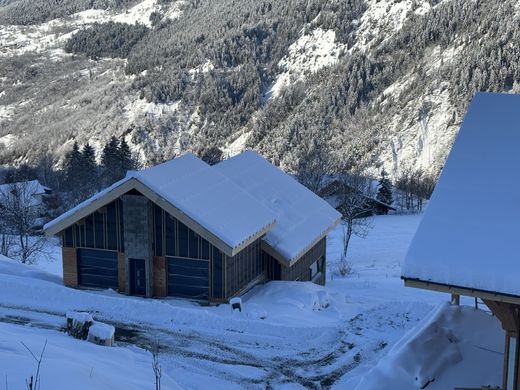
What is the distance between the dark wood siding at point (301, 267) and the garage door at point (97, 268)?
224 inches

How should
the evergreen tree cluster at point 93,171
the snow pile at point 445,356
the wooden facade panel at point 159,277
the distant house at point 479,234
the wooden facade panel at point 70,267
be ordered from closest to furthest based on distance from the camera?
the distant house at point 479,234 < the snow pile at point 445,356 < the wooden facade panel at point 159,277 < the wooden facade panel at point 70,267 < the evergreen tree cluster at point 93,171

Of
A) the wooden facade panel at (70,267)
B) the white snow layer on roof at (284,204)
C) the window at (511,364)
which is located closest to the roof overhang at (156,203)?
the wooden facade panel at (70,267)

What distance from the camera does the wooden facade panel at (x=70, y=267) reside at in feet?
79.2

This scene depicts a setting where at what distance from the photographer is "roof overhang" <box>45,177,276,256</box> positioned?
70.9 ft

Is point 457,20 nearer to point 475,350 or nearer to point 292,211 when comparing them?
point 292,211

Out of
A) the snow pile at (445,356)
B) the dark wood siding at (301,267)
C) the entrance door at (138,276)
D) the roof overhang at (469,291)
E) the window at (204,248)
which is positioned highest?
the roof overhang at (469,291)

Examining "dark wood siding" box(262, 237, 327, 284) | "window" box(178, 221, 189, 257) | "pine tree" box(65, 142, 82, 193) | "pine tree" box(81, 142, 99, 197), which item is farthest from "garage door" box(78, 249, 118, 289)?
"pine tree" box(65, 142, 82, 193)

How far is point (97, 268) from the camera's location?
79.0ft

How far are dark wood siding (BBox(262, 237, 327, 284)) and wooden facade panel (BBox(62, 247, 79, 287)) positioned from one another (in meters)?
6.98

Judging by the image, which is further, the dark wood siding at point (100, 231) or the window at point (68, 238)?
the window at point (68, 238)

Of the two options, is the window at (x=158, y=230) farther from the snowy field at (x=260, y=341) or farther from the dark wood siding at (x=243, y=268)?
the dark wood siding at (x=243, y=268)

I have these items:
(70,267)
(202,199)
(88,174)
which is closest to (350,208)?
(202,199)

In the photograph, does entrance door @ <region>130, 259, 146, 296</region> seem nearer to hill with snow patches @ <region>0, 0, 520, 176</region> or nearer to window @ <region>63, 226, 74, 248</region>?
window @ <region>63, 226, 74, 248</region>

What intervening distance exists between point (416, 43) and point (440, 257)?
135092 mm
